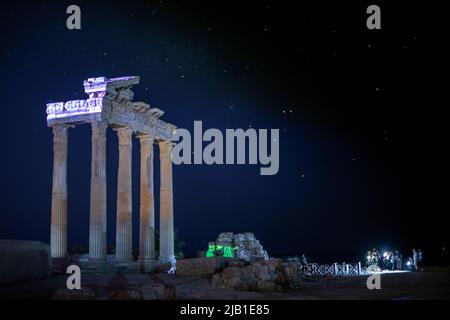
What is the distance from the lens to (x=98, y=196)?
43.7 meters

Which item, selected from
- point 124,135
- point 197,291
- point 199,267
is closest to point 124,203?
point 124,135

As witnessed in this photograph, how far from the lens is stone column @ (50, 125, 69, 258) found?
4484 centimetres

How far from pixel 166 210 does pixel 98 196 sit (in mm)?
11091

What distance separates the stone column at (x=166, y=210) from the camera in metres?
53.2

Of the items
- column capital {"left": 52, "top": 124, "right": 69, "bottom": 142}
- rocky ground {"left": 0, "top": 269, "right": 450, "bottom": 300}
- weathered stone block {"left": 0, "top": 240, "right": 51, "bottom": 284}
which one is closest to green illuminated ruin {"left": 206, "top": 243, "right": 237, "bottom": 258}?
column capital {"left": 52, "top": 124, "right": 69, "bottom": 142}

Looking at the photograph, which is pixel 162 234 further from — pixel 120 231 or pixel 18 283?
pixel 18 283

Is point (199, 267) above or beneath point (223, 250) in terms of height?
above

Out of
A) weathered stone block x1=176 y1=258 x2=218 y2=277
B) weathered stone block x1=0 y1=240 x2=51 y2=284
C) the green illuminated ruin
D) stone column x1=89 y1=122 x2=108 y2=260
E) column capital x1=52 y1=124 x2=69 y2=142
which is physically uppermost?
column capital x1=52 y1=124 x2=69 y2=142

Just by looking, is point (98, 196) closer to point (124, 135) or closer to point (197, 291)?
point (124, 135)

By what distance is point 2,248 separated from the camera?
96.8 ft

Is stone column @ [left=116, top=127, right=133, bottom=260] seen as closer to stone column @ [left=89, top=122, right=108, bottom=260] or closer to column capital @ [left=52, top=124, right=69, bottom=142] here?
stone column @ [left=89, top=122, right=108, bottom=260]

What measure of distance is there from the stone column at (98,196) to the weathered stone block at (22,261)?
6428mm

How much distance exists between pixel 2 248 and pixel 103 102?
1663 centimetres
